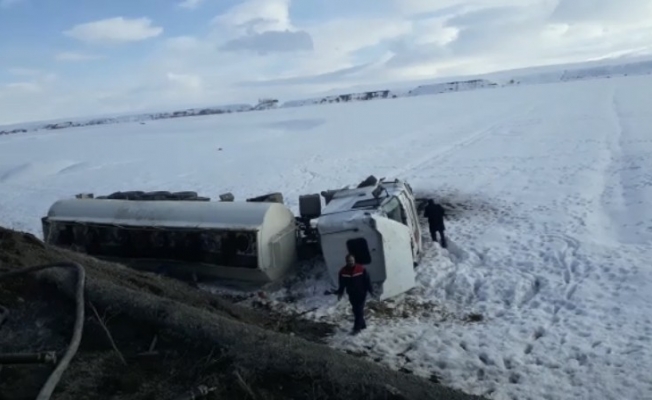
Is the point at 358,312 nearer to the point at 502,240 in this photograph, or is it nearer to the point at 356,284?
the point at 356,284

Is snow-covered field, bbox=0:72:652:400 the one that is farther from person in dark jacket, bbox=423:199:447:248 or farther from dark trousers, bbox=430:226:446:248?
person in dark jacket, bbox=423:199:447:248

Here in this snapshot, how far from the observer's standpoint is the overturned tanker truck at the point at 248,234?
1152 cm

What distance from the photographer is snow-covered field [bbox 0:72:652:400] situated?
353 inches

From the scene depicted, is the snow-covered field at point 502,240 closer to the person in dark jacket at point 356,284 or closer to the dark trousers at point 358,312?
the dark trousers at point 358,312

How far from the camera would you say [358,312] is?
10250 millimetres

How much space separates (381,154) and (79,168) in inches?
788

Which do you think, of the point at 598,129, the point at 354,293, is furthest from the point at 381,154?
the point at 354,293

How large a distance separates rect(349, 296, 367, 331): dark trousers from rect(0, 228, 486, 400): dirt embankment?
7.96 ft

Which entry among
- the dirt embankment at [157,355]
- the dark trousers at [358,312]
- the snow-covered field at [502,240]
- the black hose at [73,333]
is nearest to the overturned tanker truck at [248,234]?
the snow-covered field at [502,240]

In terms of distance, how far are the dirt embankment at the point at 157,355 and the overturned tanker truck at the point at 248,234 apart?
387cm

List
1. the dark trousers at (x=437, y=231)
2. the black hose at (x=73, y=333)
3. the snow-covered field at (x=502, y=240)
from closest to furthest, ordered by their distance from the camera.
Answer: the black hose at (x=73, y=333), the snow-covered field at (x=502, y=240), the dark trousers at (x=437, y=231)

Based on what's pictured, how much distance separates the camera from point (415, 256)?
43.0 feet

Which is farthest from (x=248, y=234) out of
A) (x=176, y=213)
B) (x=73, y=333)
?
(x=73, y=333)

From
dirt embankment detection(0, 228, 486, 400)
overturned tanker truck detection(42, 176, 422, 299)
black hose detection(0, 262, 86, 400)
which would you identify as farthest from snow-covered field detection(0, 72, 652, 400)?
black hose detection(0, 262, 86, 400)
